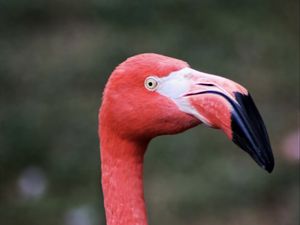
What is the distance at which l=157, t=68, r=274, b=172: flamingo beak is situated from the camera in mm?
2572

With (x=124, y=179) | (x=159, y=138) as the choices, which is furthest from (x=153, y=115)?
(x=159, y=138)

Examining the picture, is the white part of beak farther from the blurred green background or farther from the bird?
the blurred green background

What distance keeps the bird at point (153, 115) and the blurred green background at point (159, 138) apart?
7.68 feet

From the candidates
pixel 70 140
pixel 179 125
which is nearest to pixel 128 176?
pixel 179 125

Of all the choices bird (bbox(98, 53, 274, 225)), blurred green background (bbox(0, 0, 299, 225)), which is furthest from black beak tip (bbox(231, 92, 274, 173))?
blurred green background (bbox(0, 0, 299, 225))

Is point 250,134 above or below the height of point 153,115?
above

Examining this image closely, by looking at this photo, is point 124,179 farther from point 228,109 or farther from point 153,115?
point 228,109

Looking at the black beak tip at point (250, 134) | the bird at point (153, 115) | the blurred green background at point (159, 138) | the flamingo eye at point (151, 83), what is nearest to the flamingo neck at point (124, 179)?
the bird at point (153, 115)

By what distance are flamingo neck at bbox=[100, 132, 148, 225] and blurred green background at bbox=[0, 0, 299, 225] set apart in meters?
2.33

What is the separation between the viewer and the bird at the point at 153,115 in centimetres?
259

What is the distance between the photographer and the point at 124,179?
2910 mm

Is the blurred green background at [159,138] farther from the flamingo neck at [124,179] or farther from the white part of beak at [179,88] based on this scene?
the white part of beak at [179,88]

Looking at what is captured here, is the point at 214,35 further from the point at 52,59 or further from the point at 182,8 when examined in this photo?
the point at 52,59

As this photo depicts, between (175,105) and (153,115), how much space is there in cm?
9
